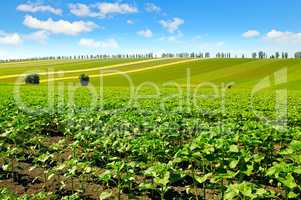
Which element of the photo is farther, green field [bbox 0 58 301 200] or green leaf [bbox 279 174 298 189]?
green field [bbox 0 58 301 200]

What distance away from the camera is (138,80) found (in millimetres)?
90250

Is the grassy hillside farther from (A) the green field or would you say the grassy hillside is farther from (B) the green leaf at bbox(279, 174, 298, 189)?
(B) the green leaf at bbox(279, 174, 298, 189)

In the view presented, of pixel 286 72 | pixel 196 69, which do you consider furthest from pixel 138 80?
pixel 286 72

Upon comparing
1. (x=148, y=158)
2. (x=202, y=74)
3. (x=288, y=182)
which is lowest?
(x=148, y=158)

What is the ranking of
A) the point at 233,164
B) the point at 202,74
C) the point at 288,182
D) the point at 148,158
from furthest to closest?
1. the point at 202,74
2. the point at 148,158
3. the point at 233,164
4. the point at 288,182

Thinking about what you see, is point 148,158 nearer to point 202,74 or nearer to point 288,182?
point 288,182

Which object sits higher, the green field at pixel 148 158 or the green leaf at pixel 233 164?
the green leaf at pixel 233 164

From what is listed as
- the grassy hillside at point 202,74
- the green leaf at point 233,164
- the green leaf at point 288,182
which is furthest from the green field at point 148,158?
the grassy hillside at point 202,74

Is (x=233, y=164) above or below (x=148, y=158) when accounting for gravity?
above

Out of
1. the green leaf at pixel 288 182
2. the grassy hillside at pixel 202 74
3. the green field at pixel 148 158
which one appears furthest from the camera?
the grassy hillside at pixel 202 74

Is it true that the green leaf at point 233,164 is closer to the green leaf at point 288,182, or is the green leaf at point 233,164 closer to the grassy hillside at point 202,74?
the green leaf at point 288,182

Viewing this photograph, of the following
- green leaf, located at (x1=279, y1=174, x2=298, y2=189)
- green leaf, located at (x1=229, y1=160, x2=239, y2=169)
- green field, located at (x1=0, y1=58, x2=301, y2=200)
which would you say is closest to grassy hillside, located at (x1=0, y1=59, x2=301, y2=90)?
green field, located at (x1=0, y1=58, x2=301, y2=200)

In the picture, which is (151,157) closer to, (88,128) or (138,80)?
(88,128)

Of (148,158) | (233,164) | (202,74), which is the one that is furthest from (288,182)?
(202,74)
